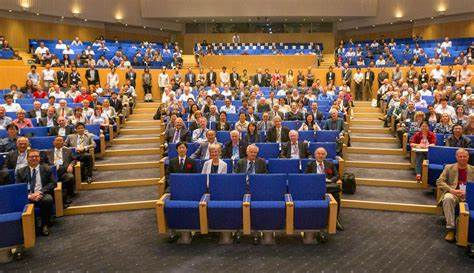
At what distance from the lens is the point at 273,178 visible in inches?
182

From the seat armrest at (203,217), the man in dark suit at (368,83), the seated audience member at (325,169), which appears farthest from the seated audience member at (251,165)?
the man in dark suit at (368,83)

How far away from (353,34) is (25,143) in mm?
19243

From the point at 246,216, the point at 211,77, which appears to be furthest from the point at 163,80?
the point at 246,216

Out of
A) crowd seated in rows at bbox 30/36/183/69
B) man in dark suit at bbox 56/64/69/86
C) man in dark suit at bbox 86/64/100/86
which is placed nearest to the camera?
man in dark suit at bbox 56/64/69/86

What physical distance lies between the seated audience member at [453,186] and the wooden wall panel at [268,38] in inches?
700

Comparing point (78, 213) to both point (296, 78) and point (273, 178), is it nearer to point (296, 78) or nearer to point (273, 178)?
point (273, 178)

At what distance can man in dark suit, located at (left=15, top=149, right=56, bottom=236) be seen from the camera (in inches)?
183

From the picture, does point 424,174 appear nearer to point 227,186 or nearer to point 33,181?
point 227,186

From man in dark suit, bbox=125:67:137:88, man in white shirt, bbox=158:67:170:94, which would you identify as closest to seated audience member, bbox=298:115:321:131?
man in white shirt, bbox=158:67:170:94


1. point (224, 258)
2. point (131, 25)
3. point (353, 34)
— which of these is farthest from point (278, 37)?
point (224, 258)

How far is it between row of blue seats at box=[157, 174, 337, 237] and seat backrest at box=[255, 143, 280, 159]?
130cm

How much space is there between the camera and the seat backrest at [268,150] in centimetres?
594

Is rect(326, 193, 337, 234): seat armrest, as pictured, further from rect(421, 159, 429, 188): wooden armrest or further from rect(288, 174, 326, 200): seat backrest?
rect(421, 159, 429, 188): wooden armrest

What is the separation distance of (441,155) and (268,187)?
247 cm
